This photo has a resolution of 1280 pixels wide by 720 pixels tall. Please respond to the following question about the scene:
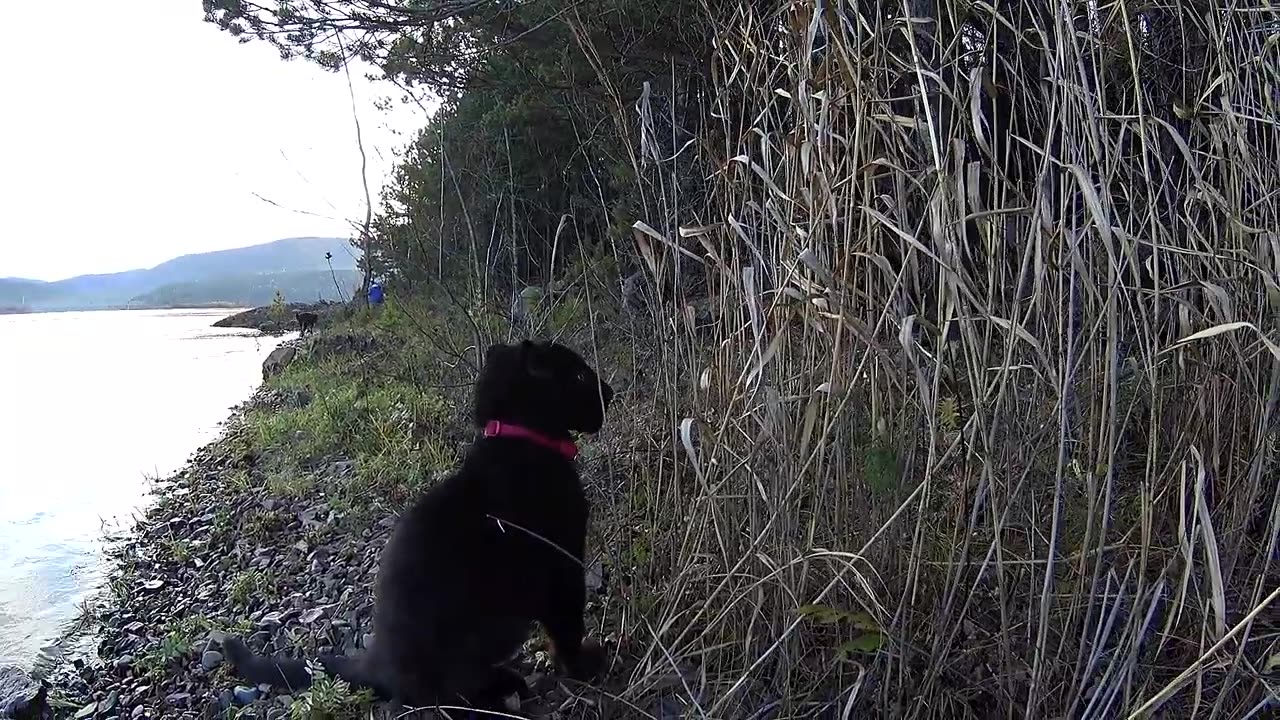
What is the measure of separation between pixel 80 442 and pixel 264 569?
403 centimetres

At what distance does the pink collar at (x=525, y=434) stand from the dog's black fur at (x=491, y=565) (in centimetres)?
2

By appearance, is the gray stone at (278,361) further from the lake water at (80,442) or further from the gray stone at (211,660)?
the gray stone at (211,660)

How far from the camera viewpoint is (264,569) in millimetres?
3334

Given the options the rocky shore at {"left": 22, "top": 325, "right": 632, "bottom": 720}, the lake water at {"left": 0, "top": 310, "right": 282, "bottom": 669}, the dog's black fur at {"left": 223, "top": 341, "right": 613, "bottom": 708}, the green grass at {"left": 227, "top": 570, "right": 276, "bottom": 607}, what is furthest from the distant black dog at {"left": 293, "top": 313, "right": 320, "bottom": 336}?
the dog's black fur at {"left": 223, "top": 341, "right": 613, "bottom": 708}

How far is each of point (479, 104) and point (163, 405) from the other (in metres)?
4.67

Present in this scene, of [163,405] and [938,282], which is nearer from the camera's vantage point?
[938,282]

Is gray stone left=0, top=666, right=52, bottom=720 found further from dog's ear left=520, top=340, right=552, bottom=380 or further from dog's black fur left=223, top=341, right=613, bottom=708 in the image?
dog's ear left=520, top=340, right=552, bottom=380

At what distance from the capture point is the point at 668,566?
82.3 inches

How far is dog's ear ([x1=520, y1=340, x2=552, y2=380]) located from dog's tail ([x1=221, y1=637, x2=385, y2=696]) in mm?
905

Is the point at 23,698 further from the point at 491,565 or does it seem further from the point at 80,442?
the point at 80,442

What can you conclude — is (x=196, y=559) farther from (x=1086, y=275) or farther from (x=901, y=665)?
(x=1086, y=275)

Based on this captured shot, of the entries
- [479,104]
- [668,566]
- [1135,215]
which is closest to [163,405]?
[479,104]

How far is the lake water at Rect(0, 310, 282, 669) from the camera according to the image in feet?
11.7

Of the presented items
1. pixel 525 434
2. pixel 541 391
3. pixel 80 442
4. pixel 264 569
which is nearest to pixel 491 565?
pixel 525 434
